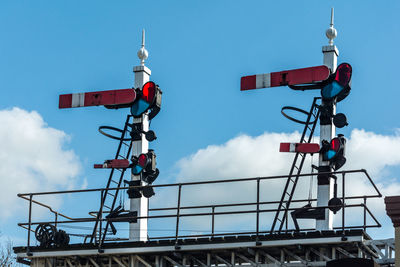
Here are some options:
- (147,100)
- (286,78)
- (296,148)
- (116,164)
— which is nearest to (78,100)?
(147,100)

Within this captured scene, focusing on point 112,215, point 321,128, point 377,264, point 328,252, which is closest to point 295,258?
point 328,252

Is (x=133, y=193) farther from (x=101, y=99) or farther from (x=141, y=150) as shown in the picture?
(x=101, y=99)

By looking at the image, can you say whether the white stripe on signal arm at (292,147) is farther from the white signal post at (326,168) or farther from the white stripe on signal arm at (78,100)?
the white stripe on signal arm at (78,100)

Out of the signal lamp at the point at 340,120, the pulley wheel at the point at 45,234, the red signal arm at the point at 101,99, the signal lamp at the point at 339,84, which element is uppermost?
the red signal arm at the point at 101,99

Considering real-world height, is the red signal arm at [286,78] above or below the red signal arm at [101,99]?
below

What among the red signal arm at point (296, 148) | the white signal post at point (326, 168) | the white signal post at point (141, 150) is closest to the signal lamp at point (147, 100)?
the white signal post at point (141, 150)

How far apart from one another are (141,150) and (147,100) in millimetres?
1497

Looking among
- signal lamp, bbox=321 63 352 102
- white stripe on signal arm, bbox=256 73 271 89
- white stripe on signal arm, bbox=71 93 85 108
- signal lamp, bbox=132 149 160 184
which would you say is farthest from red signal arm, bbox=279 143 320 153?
white stripe on signal arm, bbox=71 93 85 108

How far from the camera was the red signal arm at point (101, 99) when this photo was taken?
1166 inches

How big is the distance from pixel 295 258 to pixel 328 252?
822 millimetres

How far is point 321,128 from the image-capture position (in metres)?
27.2

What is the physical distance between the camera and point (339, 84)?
27.1m

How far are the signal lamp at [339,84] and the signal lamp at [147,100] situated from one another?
5.23 metres

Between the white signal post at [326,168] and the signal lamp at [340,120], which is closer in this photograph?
the white signal post at [326,168]
